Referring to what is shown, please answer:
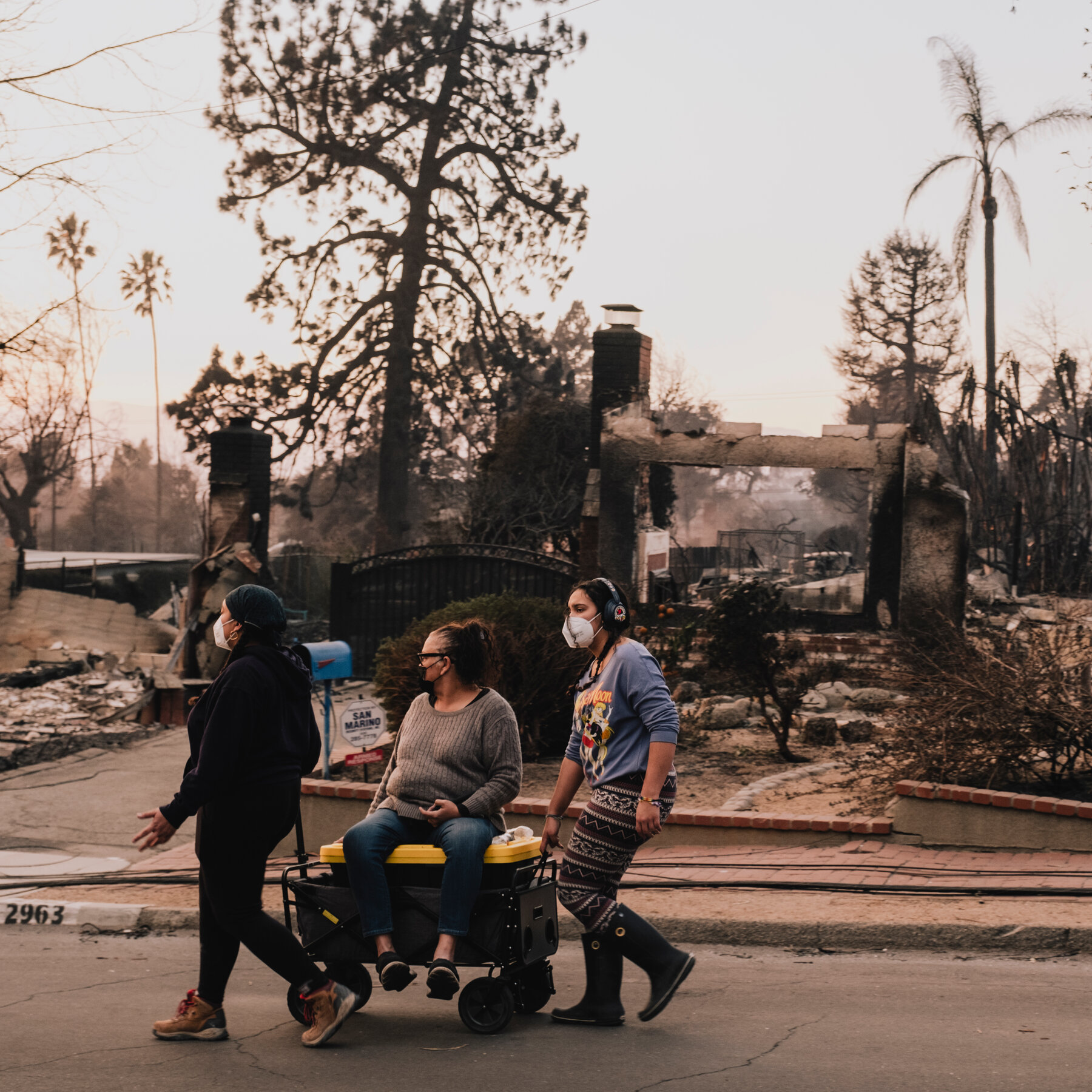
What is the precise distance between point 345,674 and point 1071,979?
527 cm

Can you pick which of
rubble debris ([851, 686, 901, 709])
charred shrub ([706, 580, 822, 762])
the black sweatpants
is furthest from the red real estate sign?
rubble debris ([851, 686, 901, 709])

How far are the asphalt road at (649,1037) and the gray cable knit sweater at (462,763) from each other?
873 mm

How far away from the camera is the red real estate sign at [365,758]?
9.23m

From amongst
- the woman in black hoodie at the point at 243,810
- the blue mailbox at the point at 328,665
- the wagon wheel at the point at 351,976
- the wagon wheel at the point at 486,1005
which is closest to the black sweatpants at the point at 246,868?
the woman in black hoodie at the point at 243,810

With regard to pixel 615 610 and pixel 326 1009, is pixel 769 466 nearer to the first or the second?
pixel 615 610

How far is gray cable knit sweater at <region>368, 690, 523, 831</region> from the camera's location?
4688 millimetres

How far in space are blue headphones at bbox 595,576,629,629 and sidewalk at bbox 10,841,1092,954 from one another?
2.23m

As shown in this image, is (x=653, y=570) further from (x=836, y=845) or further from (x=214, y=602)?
(x=836, y=845)

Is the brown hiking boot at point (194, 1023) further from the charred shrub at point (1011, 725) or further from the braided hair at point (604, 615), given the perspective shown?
the charred shrub at point (1011, 725)

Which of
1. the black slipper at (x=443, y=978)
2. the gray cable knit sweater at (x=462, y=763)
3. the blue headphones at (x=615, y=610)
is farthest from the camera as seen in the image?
the blue headphones at (x=615, y=610)

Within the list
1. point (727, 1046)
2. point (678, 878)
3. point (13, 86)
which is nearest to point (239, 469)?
point (13, 86)

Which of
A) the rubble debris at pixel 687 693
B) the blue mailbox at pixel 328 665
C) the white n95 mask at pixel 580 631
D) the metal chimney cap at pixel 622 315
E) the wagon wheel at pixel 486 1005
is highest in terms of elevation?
the metal chimney cap at pixel 622 315

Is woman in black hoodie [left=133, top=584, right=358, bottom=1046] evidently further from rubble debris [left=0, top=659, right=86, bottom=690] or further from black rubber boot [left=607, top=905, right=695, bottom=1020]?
rubble debris [left=0, top=659, right=86, bottom=690]

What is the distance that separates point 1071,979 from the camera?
5.36m
